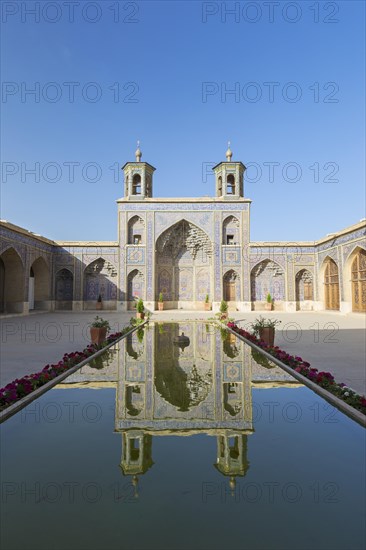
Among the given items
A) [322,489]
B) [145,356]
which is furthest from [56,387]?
[322,489]

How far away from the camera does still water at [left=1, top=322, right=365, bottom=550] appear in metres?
1.81

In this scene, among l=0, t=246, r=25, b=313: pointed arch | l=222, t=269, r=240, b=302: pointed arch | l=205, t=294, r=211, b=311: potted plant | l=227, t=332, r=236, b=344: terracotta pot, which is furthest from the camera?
l=222, t=269, r=240, b=302: pointed arch

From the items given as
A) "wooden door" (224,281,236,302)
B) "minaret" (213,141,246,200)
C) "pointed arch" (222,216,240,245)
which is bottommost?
"wooden door" (224,281,236,302)

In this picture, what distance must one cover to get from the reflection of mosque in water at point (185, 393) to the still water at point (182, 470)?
2cm

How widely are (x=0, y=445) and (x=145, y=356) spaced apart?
386 centimetres

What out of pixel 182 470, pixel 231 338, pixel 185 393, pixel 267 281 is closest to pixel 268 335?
pixel 231 338

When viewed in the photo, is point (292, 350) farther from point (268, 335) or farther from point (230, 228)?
point (230, 228)

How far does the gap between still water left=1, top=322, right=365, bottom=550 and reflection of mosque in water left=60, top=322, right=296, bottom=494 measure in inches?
0.8

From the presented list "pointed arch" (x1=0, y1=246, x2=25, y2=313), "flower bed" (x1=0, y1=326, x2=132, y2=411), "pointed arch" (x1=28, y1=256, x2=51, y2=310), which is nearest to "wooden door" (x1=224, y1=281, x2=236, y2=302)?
"pointed arch" (x1=28, y1=256, x2=51, y2=310)

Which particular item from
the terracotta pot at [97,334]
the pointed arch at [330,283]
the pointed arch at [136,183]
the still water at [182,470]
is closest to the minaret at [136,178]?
the pointed arch at [136,183]

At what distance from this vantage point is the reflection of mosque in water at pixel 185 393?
2.79m

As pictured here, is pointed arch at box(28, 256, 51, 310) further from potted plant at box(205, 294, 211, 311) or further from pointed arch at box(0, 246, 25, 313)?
potted plant at box(205, 294, 211, 311)

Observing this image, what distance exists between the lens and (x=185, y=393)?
4.22 metres

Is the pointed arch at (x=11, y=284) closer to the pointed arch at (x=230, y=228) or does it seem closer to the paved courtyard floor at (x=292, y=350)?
the paved courtyard floor at (x=292, y=350)
